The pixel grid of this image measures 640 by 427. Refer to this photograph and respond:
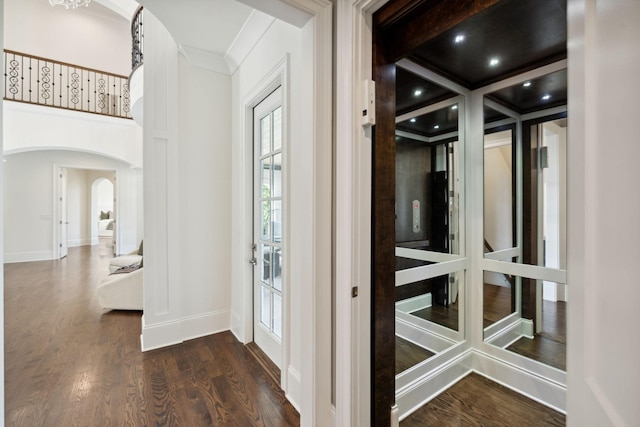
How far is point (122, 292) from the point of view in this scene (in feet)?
11.0

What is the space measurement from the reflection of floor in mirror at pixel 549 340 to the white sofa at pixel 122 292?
3963 mm

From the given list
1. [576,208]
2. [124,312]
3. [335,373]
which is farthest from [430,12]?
[124,312]

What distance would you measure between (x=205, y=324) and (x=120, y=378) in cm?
81

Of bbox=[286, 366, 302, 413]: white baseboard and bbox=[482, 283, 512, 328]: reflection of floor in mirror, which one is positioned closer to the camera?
bbox=[286, 366, 302, 413]: white baseboard

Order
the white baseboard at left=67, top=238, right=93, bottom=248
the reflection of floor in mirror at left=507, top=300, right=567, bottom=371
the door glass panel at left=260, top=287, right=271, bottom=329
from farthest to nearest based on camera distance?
1. the white baseboard at left=67, top=238, right=93, bottom=248
2. the door glass panel at left=260, top=287, right=271, bottom=329
3. the reflection of floor in mirror at left=507, top=300, right=567, bottom=371

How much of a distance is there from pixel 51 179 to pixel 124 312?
18.9 feet

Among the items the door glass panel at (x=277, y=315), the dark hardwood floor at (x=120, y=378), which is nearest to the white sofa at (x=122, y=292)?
the dark hardwood floor at (x=120, y=378)

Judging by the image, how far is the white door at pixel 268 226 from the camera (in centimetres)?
224

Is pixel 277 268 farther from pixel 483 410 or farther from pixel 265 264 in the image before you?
pixel 483 410

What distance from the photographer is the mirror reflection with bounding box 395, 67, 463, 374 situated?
2074 mm

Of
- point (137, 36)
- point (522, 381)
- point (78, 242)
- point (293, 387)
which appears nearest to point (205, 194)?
point (293, 387)

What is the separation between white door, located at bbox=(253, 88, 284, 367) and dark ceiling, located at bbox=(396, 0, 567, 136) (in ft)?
3.43

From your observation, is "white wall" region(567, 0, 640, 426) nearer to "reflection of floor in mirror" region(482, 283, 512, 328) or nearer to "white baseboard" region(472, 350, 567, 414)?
"white baseboard" region(472, 350, 567, 414)

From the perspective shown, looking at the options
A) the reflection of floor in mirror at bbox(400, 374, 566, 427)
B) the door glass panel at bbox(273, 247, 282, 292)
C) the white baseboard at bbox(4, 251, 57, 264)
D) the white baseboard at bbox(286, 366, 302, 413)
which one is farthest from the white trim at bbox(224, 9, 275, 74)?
the white baseboard at bbox(4, 251, 57, 264)
